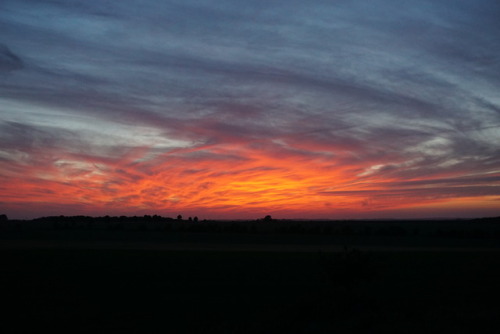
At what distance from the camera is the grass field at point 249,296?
1518 centimetres

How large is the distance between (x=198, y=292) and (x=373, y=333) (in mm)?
10731

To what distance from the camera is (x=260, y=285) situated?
23906mm

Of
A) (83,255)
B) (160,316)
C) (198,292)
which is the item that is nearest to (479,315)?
(160,316)

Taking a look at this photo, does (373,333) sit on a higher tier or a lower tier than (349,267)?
lower

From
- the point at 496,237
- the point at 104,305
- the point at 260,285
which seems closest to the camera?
the point at 104,305

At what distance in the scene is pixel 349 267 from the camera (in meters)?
17.7

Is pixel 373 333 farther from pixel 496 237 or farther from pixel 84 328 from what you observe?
pixel 496 237

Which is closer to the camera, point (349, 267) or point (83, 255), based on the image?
point (349, 267)

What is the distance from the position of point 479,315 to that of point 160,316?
979cm

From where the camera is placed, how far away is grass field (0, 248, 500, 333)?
15.2m

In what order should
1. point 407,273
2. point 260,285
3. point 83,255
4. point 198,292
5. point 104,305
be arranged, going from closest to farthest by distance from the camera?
point 104,305, point 198,292, point 260,285, point 407,273, point 83,255

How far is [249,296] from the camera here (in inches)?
832

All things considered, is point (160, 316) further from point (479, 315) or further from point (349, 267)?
point (479, 315)

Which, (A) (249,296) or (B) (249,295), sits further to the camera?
(B) (249,295)
